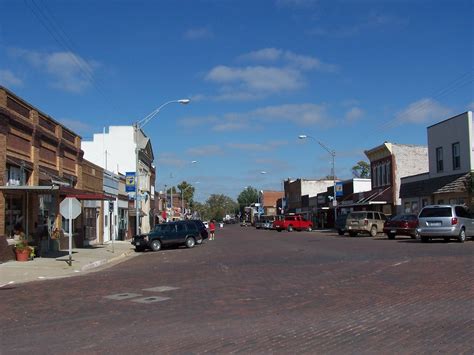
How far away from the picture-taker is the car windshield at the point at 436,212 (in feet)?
91.8

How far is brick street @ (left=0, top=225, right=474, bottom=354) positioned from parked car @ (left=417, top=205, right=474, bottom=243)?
1148 cm

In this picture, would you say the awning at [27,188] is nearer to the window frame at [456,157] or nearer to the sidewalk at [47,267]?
the sidewalk at [47,267]

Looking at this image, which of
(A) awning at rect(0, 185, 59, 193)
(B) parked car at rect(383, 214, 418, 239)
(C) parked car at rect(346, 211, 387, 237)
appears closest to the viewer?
(A) awning at rect(0, 185, 59, 193)

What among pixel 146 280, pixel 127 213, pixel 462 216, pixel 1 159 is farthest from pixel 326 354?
pixel 127 213

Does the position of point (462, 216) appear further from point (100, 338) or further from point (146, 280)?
point (100, 338)

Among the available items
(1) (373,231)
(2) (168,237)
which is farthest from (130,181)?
(1) (373,231)

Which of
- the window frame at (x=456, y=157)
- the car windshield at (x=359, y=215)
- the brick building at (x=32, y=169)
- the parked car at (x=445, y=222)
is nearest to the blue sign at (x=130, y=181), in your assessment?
the brick building at (x=32, y=169)

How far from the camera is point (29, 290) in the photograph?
14195 mm

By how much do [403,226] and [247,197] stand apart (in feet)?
507

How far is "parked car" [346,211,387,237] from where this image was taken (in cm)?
4162

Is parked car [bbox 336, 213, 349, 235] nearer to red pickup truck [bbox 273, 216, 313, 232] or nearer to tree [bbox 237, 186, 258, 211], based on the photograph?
red pickup truck [bbox 273, 216, 313, 232]

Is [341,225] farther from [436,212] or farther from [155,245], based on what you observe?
[155,245]

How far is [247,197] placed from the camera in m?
189

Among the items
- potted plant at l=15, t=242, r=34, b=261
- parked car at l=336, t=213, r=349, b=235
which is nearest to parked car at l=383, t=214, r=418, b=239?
parked car at l=336, t=213, r=349, b=235
